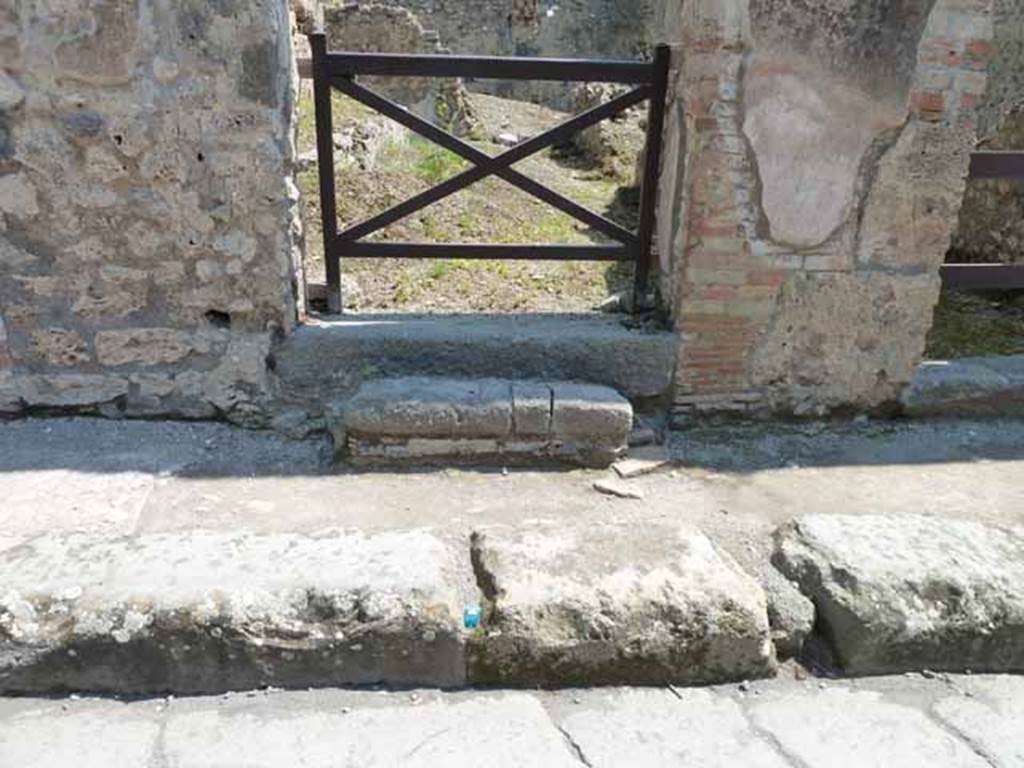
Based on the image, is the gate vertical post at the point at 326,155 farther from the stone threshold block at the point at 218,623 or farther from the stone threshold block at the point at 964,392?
the stone threshold block at the point at 964,392

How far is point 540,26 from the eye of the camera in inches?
771

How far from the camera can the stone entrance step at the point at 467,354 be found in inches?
122

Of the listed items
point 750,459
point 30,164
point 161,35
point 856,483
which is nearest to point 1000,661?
point 856,483

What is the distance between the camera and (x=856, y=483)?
2984 millimetres

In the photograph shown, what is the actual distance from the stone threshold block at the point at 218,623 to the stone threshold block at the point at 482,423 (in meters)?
0.74

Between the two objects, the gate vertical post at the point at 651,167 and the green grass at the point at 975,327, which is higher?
the gate vertical post at the point at 651,167

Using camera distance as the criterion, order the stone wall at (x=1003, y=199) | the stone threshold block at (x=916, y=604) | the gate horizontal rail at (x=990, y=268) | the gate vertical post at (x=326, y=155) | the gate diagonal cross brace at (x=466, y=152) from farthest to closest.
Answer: the stone wall at (x=1003, y=199)
the gate horizontal rail at (x=990, y=268)
the gate diagonal cross brace at (x=466, y=152)
the gate vertical post at (x=326, y=155)
the stone threshold block at (x=916, y=604)

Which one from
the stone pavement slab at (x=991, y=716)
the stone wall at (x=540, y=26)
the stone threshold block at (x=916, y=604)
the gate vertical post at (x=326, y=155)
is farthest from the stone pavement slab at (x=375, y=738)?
the stone wall at (x=540, y=26)

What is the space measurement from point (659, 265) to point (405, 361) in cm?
111

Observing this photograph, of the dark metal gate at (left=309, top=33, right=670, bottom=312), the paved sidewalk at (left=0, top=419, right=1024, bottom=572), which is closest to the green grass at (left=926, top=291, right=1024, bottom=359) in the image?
the paved sidewalk at (left=0, top=419, right=1024, bottom=572)

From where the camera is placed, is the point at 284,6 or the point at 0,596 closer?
the point at 0,596

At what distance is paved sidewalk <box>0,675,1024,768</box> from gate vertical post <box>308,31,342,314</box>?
5.56ft

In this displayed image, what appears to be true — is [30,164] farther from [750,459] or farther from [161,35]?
[750,459]

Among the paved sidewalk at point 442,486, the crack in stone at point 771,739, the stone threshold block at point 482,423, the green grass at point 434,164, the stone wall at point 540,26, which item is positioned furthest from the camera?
the stone wall at point 540,26
